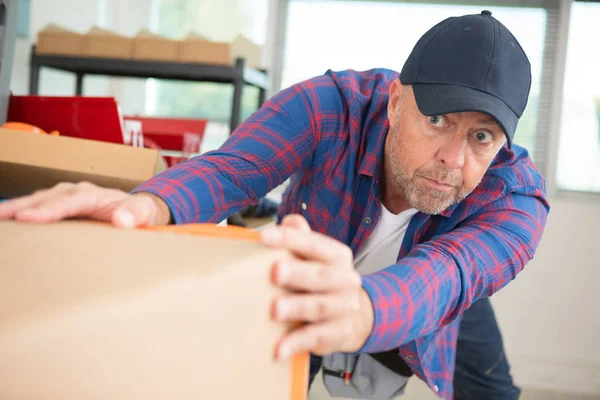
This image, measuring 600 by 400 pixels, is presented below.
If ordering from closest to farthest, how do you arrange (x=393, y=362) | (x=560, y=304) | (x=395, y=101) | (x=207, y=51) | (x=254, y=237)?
(x=254, y=237) < (x=395, y=101) < (x=393, y=362) < (x=207, y=51) < (x=560, y=304)

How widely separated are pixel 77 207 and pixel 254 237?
0.17 metres

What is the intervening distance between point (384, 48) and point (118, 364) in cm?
268

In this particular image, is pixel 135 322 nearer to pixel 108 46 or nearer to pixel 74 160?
pixel 74 160

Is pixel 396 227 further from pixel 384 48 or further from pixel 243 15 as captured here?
pixel 243 15

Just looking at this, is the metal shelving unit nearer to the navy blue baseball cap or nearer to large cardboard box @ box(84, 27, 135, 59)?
large cardboard box @ box(84, 27, 135, 59)

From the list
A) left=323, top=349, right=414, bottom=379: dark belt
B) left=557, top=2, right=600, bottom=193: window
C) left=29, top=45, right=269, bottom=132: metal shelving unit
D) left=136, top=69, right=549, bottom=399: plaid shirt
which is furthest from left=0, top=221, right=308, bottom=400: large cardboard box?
left=557, top=2, right=600, bottom=193: window

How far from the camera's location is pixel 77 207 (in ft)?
1.82

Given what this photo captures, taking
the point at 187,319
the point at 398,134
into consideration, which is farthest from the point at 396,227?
the point at 187,319

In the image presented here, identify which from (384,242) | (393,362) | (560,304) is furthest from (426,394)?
(384,242)

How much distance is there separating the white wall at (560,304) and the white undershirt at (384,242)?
1.65 m

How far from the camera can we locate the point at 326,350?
52 centimetres

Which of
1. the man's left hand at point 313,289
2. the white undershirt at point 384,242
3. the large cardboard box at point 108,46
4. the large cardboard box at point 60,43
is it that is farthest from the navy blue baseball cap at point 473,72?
the large cardboard box at point 60,43

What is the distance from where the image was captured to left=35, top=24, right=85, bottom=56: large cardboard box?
2035 mm

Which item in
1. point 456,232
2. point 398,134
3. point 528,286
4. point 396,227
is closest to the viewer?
point 456,232
